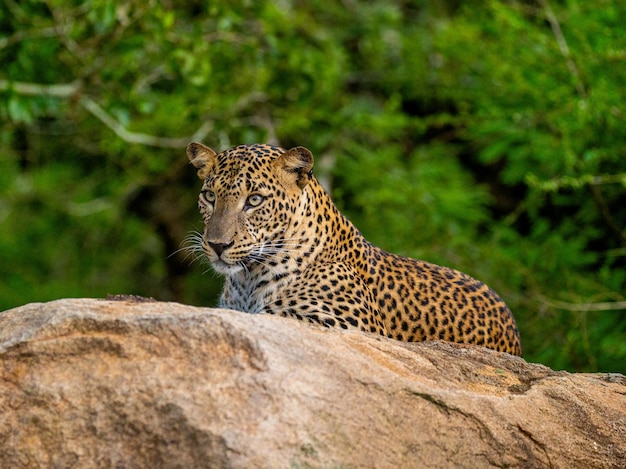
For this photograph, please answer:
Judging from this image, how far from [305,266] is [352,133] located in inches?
502

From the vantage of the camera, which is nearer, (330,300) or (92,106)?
(330,300)

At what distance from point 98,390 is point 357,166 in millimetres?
13777

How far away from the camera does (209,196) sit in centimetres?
968

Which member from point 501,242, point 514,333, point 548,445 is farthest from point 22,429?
point 501,242

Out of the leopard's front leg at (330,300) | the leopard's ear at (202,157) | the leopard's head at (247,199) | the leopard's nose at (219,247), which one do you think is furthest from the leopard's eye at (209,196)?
the leopard's front leg at (330,300)

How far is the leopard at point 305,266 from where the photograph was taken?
9367 mm

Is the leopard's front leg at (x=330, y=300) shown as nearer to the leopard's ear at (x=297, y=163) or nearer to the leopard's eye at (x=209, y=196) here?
the leopard's ear at (x=297, y=163)

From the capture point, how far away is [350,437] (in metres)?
6.65

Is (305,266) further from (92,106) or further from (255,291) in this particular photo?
(92,106)

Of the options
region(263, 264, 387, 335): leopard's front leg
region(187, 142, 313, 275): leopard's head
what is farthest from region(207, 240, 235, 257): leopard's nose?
region(263, 264, 387, 335): leopard's front leg

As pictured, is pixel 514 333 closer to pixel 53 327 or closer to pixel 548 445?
pixel 548 445

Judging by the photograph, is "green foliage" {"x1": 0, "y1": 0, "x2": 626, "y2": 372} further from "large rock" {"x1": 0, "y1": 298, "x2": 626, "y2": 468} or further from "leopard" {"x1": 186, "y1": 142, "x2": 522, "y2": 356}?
"large rock" {"x1": 0, "y1": 298, "x2": 626, "y2": 468}

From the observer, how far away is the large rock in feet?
21.2

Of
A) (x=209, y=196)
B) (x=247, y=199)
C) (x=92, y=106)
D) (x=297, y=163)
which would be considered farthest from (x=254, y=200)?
(x=92, y=106)
